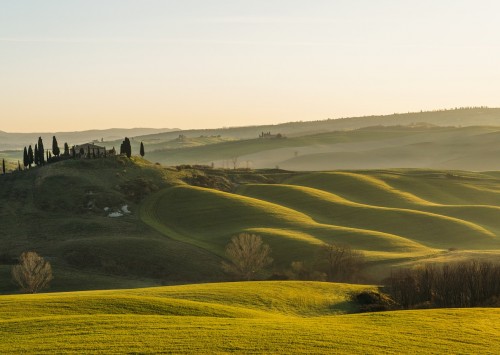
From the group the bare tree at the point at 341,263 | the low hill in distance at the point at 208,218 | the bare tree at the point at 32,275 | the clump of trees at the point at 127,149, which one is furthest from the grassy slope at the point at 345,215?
the bare tree at the point at 32,275

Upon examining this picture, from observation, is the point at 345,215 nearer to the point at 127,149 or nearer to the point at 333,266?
the point at 333,266

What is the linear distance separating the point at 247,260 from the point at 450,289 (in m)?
41.2

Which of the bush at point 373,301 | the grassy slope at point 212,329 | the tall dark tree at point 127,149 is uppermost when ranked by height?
the tall dark tree at point 127,149

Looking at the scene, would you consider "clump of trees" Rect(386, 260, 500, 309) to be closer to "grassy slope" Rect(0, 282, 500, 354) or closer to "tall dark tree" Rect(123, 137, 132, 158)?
"grassy slope" Rect(0, 282, 500, 354)

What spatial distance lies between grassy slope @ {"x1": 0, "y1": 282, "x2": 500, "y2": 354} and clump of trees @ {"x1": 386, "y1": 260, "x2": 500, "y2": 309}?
9.98 meters

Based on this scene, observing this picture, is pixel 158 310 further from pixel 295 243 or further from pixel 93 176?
pixel 93 176

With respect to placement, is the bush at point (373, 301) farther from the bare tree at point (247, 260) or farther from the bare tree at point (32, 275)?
the bare tree at point (32, 275)

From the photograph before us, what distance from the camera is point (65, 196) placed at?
142 m

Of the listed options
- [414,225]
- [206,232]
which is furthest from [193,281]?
[414,225]

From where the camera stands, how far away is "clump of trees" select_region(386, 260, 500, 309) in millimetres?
59594

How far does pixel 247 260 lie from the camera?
319 ft

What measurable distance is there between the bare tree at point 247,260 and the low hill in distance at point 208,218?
7.59 feet

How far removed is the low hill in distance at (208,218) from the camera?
10150cm

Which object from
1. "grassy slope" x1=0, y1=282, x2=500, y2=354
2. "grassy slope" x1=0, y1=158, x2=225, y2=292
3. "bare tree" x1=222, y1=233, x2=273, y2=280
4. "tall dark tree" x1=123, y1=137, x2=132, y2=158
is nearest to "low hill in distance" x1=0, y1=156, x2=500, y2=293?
"grassy slope" x1=0, y1=158, x2=225, y2=292
